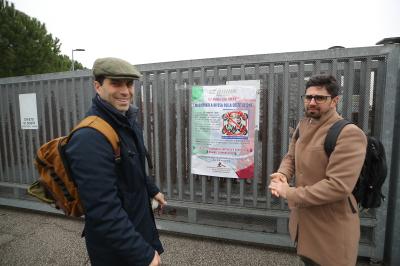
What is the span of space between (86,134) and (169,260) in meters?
2.51

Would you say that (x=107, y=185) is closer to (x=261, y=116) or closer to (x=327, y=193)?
(x=327, y=193)

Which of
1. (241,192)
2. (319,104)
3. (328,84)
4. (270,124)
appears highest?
(328,84)

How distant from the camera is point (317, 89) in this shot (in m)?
1.93

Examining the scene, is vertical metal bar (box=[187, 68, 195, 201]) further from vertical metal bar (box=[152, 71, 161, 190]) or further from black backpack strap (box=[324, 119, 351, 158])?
black backpack strap (box=[324, 119, 351, 158])

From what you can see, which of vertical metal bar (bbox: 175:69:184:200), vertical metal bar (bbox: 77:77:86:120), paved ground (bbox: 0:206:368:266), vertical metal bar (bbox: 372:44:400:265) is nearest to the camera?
vertical metal bar (bbox: 372:44:400:265)

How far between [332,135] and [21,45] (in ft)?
40.9

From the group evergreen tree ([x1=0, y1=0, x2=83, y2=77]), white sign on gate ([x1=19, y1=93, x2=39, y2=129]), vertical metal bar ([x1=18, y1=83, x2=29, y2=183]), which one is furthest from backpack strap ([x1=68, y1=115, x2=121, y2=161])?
evergreen tree ([x1=0, y1=0, x2=83, y2=77])

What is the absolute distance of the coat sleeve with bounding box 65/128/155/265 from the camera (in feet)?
4.54

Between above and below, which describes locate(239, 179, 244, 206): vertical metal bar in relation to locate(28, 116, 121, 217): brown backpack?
below

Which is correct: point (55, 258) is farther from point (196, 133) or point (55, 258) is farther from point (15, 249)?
point (196, 133)

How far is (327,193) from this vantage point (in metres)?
1.73

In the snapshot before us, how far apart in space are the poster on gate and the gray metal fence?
12cm

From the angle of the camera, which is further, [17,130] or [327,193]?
[17,130]

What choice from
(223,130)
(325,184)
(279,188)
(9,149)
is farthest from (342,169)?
(9,149)
